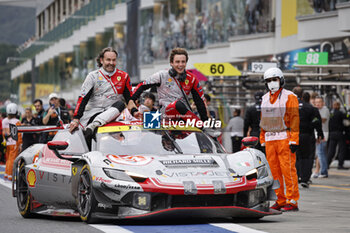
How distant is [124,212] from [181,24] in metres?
34.7

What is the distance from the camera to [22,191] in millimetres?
11539

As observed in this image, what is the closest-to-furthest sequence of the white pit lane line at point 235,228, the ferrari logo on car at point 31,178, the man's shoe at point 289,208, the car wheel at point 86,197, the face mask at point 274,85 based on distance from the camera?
the white pit lane line at point 235,228
the car wheel at point 86,197
the ferrari logo on car at point 31,178
the man's shoe at point 289,208
the face mask at point 274,85

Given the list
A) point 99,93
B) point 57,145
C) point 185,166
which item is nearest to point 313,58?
point 99,93

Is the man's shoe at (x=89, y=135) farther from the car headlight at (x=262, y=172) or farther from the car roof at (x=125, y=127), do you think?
the car headlight at (x=262, y=172)

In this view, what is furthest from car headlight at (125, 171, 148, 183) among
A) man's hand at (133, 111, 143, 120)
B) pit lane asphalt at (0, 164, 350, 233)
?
man's hand at (133, 111, 143, 120)

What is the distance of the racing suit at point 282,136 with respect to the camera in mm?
11438

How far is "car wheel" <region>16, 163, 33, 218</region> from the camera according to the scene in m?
11.1

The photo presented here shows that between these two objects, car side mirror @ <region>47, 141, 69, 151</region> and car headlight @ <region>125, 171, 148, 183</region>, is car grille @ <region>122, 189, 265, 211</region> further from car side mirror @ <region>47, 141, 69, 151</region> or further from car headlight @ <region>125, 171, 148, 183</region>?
car side mirror @ <region>47, 141, 69, 151</region>

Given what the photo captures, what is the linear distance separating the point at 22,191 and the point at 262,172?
3.42 m

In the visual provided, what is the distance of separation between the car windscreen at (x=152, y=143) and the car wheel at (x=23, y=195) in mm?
1551

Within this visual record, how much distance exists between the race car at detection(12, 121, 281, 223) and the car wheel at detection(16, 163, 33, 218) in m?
0.28

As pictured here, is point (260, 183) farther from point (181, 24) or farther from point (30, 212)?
point (181, 24)


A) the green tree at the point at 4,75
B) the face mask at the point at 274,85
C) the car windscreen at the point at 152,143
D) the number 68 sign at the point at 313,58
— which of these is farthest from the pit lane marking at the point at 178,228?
the green tree at the point at 4,75

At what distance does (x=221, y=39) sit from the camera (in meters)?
37.5
